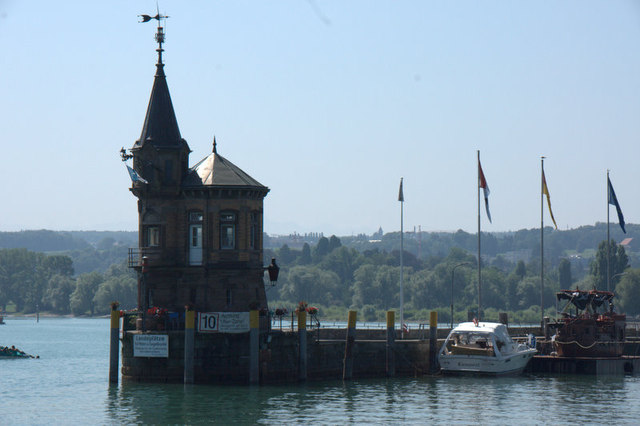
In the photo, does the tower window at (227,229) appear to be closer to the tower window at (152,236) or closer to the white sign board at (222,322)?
the tower window at (152,236)

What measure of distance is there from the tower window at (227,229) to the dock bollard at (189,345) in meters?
5.57

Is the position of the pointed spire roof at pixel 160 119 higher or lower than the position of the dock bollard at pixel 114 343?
higher

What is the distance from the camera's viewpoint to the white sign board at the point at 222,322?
63.8 metres

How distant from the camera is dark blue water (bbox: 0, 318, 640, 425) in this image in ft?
185

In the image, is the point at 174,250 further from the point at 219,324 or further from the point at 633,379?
the point at 633,379

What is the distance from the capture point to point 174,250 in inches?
2648

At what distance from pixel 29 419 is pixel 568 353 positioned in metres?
37.8

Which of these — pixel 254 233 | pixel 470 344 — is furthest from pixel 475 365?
pixel 254 233

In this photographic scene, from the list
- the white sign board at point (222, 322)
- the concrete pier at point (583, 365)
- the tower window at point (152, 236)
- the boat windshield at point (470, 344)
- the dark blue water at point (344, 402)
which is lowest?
the dark blue water at point (344, 402)

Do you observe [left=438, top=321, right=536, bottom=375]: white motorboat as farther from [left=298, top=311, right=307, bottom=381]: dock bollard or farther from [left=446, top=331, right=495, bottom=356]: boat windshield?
[left=298, top=311, right=307, bottom=381]: dock bollard

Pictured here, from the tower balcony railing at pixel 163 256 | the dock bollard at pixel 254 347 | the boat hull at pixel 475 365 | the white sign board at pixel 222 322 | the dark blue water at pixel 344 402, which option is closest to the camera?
the dark blue water at pixel 344 402

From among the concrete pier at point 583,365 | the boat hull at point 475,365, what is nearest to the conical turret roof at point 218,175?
the boat hull at point 475,365

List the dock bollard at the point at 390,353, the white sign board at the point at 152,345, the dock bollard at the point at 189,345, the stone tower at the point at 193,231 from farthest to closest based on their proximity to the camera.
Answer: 1. the dock bollard at the point at 390,353
2. the stone tower at the point at 193,231
3. the white sign board at the point at 152,345
4. the dock bollard at the point at 189,345

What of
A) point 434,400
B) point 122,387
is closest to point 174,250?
point 122,387
